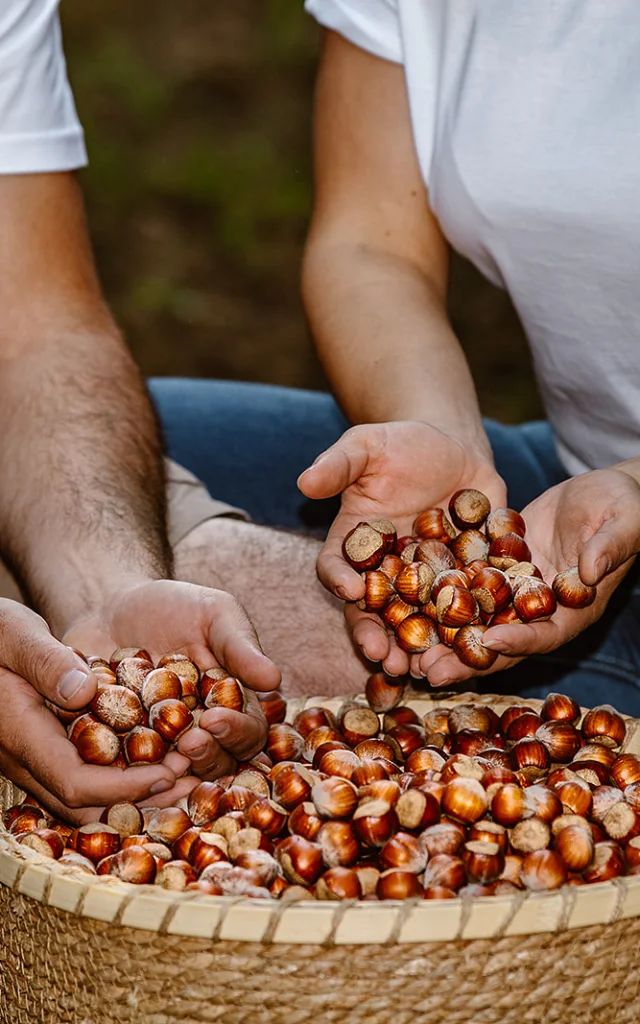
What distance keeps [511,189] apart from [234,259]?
3.98m

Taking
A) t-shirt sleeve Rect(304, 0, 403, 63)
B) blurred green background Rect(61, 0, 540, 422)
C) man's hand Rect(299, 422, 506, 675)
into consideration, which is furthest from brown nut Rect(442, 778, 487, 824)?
blurred green background Rect(61, 0, 540, 422)

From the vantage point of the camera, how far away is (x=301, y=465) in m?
2.27

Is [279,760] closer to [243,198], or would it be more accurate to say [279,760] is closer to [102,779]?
[102,779]

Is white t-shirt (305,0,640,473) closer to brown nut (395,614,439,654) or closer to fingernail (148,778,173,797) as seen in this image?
brown nut (395,614,439,654)

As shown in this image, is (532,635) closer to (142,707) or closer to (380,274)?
(142,707)

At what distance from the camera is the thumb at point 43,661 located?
4.38 feet

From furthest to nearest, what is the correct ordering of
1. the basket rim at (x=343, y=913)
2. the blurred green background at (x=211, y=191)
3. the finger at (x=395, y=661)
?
the blurred green background at (x=211, y=191) < the finger at (x=395, y=661) < the basket rim at (x=343, y=913)

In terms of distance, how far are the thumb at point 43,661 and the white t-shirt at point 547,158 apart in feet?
2.96

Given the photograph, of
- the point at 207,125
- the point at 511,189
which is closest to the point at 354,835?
the point at 511,189

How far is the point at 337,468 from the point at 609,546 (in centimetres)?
31

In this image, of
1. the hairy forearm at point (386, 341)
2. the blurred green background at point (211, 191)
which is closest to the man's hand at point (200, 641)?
the hairy forearm at point (386, 341)

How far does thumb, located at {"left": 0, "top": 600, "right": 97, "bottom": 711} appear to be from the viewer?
52.6 inches

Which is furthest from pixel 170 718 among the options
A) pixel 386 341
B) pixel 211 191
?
pixel 211 191

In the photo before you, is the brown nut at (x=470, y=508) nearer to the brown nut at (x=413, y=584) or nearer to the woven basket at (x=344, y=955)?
the brown nut at (x=413, y=584)
